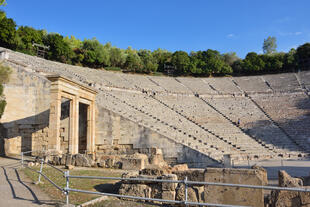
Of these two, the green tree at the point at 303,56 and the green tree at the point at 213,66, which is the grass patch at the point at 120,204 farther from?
the green tree at the point at 303,56

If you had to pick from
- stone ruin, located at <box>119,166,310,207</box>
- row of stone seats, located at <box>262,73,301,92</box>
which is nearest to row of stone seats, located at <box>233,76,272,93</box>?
row of stone seats, located at <box>262,73,301,92</box>

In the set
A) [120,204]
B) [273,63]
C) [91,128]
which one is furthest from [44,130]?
[273,63]

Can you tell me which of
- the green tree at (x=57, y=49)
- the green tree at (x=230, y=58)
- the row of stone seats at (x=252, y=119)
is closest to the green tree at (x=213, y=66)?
the green tree at (x=230, y=58)

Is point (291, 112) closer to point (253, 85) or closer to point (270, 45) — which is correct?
point (253, 85)

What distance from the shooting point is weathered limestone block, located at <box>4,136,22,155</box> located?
13.1 m

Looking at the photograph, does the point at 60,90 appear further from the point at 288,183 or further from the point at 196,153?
the point at 288,183

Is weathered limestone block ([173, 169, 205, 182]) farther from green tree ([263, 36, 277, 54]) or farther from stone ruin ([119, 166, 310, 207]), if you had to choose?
green tree ([263, 36, 277, 54])

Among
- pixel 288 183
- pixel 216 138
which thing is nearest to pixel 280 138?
pixel 216 138

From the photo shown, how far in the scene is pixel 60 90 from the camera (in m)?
11.6

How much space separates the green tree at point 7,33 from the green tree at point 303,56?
4528 centimetres

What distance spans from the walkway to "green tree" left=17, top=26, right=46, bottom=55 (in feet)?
102

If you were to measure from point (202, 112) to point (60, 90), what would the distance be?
1686 cm

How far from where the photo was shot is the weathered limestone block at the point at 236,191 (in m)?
4.74

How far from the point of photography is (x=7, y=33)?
31.7 metres
